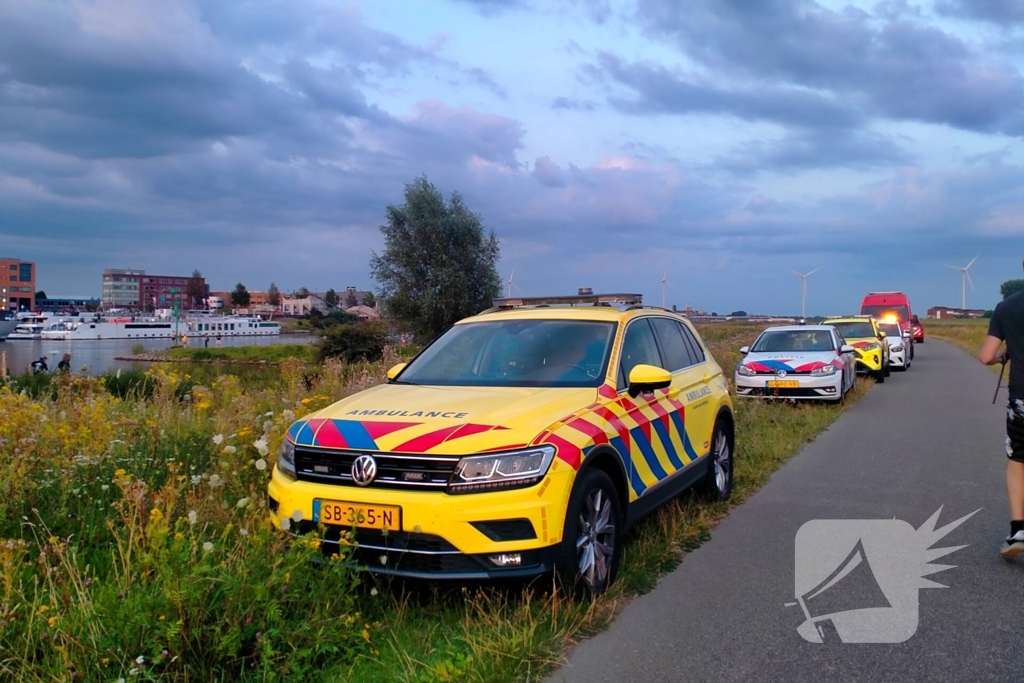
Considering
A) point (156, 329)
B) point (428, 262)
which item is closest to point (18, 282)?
point (156, 329)

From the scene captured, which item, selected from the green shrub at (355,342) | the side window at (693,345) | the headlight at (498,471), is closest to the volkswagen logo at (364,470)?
the headlight at (498,471)

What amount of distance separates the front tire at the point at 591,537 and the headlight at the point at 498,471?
28cm

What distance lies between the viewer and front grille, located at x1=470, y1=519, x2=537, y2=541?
4.01 metres

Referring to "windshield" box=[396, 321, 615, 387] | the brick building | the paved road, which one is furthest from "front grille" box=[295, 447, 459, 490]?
the brick building

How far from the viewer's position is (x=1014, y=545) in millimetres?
5156

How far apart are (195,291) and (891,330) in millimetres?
125230

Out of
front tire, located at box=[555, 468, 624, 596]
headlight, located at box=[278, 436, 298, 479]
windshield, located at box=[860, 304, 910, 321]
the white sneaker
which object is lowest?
the white sneaker

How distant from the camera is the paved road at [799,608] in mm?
3803

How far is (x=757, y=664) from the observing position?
152 inches

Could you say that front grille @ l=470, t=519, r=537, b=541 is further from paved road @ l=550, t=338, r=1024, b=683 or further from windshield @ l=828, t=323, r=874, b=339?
windshield @ l=828, t=323, r=874, b=339

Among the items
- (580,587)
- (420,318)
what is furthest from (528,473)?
(420,318)

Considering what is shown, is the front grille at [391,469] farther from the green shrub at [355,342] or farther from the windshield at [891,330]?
the green shrub at [355,342]

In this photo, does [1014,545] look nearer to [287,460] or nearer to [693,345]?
[693,345]

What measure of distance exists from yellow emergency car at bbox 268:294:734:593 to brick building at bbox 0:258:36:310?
81426 millimetres
